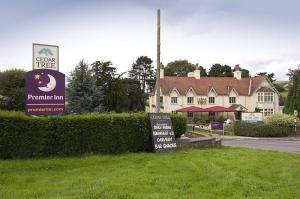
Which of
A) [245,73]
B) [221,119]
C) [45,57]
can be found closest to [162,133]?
[45,57]

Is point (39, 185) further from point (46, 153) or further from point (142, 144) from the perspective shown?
point (142, 144)

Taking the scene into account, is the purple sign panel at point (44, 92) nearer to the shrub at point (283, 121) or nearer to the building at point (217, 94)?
the shrub at point (283, 121)

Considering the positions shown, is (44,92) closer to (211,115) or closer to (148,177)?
(148,177)

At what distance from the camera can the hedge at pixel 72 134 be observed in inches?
497

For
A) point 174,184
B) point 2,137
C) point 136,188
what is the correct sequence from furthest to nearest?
1. point 2,137
2. point 174,184
3. point 136,188

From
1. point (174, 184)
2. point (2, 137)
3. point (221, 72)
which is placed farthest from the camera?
point (221, 72)

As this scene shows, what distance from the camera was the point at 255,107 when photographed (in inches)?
2931

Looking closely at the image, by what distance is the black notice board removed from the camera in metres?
15.8

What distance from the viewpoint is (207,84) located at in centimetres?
7488

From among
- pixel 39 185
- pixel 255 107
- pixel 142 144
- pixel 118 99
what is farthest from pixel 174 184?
pixel 255 107

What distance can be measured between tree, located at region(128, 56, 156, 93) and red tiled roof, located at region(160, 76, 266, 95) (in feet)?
117

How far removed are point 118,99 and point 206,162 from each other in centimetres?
3850

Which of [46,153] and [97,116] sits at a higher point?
[97,116]

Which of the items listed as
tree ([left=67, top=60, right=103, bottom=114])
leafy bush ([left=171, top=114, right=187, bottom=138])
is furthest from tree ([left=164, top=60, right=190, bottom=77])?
leafy bush ([left=171, top=114, right=187, bottom=138])
